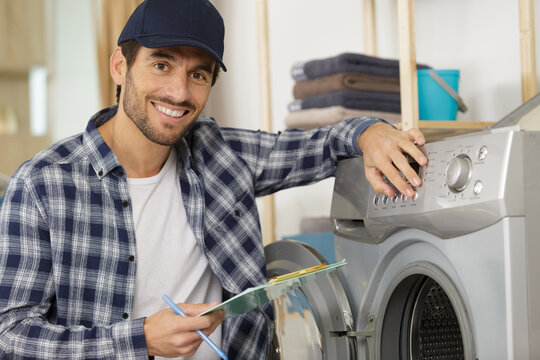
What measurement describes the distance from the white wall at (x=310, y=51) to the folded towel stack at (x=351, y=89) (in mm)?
190

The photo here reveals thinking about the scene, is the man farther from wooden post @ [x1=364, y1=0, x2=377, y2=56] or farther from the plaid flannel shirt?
wooden post @ [x1=364, y1=0, x2=377, y2=56]

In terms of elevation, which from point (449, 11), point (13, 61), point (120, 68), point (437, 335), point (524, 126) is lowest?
point (437, 335)

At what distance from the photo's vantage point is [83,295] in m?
1.20

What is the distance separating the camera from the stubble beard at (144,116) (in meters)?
1.30

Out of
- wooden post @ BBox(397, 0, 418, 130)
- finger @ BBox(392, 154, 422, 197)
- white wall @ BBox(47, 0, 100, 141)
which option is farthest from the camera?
white wall @ BBox(47, 0, 100, 141)

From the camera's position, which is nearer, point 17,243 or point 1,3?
point 17,243

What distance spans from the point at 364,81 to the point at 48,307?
1115 millimetres

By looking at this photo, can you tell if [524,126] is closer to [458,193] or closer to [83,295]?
[458,193]

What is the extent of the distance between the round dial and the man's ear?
700 millimetres

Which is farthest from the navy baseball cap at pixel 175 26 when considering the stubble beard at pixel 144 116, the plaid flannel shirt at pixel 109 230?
the plaid flannel shirt at pixel 109 230

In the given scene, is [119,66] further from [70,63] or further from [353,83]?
[70,63]

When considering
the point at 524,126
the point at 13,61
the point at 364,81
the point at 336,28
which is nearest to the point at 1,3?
the point at 13,61

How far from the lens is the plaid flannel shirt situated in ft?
3.62

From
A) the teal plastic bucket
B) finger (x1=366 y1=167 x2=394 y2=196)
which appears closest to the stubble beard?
finger (x1=366 y1=167 x2=394 y2=196)
